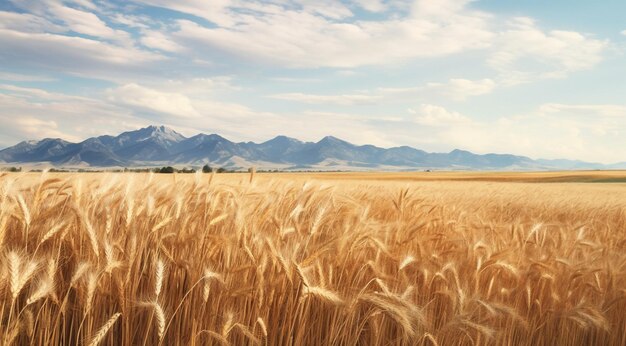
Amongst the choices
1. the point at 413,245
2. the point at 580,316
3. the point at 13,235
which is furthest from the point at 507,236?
the point at 13,235

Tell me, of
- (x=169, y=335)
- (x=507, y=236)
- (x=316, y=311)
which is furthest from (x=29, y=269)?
(x=507, y=236)

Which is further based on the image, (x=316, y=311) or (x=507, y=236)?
(x=507, y=236)

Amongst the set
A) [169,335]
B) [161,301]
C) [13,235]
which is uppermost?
[13,235]

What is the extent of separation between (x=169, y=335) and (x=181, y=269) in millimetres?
334

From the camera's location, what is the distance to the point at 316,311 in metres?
2.41

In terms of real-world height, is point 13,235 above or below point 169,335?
above

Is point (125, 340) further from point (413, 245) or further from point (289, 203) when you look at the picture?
point (413, 245)

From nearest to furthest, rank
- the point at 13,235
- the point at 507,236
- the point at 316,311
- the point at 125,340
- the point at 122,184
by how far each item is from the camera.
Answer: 1. the point at 125,340
2. the point at 316,311
3. the point at 13,235
4. the point at 122,184
5. the point at 507,236

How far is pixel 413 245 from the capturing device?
3828 mm

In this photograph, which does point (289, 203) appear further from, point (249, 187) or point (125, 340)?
point (125, 340)

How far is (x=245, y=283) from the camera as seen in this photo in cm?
237

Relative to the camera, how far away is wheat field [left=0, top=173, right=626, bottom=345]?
2033 millimetres

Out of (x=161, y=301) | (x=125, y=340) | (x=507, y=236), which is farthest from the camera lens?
(x=507, y=236)

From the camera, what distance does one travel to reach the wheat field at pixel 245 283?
6.67 feet
